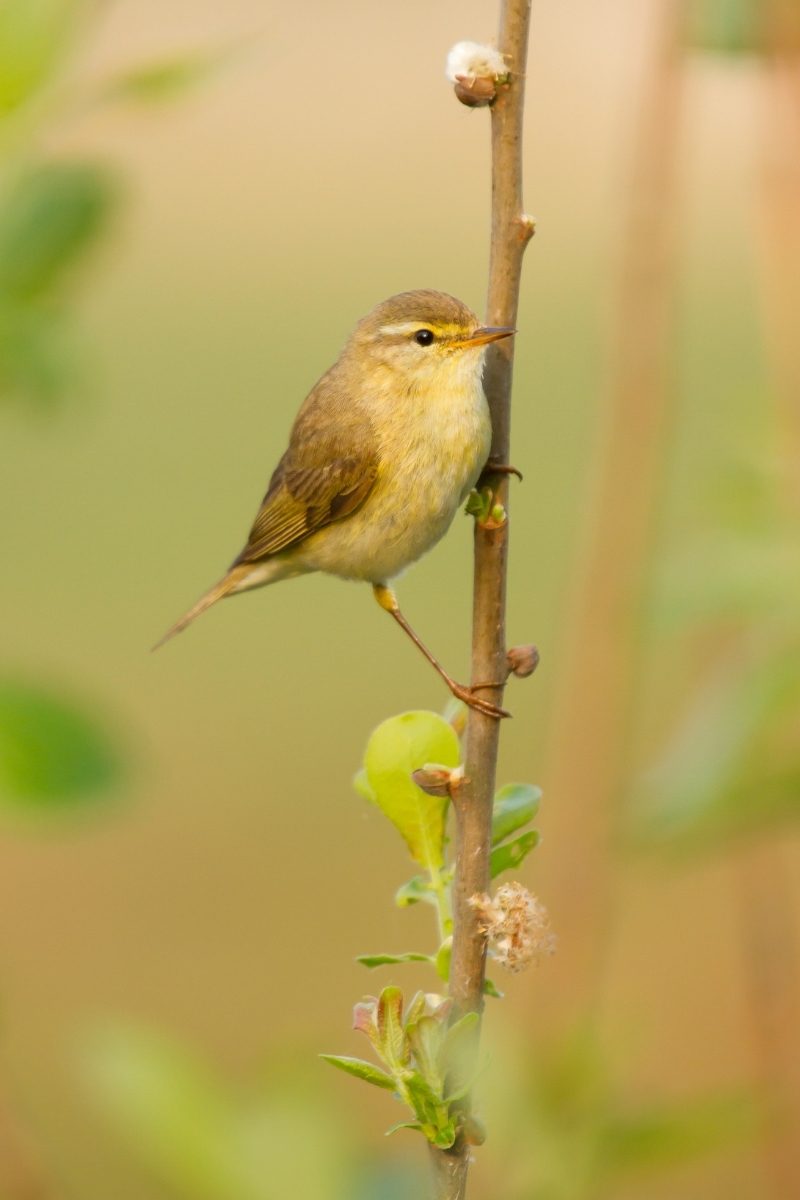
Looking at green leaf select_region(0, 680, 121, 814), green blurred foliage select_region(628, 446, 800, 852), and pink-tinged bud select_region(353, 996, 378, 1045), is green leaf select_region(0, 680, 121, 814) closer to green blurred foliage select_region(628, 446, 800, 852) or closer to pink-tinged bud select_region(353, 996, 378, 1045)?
pink-tinged bud select_region(353, 996, 378, 1045)

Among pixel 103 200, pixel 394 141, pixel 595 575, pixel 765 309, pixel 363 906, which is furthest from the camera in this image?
pixel 394 141

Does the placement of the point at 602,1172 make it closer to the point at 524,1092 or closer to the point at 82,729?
the point at 524,1092

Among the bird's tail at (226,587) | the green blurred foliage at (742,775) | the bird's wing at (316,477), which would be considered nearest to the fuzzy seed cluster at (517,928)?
the green blurred foliage at (742,775)

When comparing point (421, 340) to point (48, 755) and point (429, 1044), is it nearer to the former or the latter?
point (48, 755)

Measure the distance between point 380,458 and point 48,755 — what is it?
1.18 m

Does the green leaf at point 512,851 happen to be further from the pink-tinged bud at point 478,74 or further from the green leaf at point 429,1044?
the pink-tinged bud at point 478,74

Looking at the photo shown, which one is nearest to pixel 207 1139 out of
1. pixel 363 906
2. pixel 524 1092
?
pixel 524 1092

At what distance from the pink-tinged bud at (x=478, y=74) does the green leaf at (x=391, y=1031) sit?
560 mm

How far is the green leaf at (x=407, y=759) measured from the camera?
38.3 inches

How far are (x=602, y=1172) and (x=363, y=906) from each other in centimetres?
434

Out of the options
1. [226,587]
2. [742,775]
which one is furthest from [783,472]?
[226,587]

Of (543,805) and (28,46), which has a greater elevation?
(28,46)

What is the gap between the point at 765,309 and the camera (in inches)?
61.8

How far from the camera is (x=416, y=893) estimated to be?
1022 millimetres
